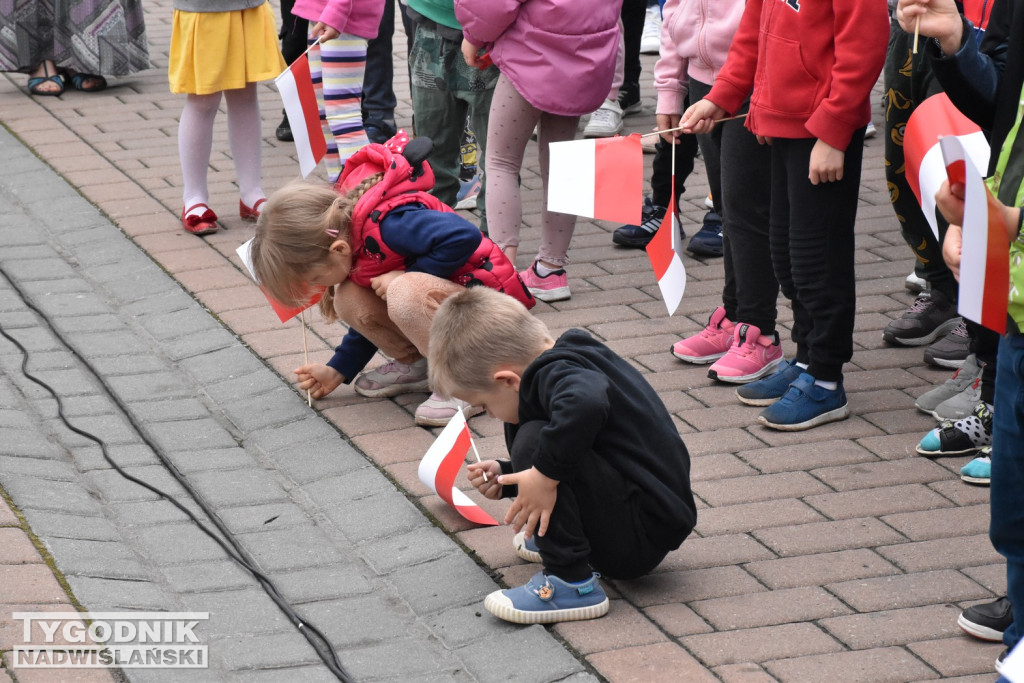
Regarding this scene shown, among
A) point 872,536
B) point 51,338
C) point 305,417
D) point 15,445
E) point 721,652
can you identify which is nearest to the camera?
point 721,652

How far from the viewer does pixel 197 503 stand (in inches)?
136

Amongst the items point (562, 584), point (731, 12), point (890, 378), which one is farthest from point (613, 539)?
point (731, 12)

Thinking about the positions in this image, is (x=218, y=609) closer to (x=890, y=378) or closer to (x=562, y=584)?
(x=562, y=584)

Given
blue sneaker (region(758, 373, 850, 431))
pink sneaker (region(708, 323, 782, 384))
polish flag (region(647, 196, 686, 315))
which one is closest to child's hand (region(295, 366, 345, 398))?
polish flag (region(647, 196, 686, 315))

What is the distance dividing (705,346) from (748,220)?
462 millimetres

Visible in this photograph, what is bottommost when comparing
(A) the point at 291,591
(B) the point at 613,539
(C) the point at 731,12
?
(A) the point at 291,591

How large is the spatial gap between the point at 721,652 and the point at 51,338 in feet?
8.84

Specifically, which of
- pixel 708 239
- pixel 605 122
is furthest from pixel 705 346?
pixel 605 122

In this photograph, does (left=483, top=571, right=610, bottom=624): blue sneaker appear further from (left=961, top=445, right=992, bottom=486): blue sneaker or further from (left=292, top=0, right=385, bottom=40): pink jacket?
(left=292, top=0, right=385, bottom=40): pink jacket

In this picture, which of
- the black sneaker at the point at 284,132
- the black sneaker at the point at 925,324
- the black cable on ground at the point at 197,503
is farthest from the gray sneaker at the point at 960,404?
the black sneaker at the point at 284,132

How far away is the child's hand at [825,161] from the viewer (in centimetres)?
360

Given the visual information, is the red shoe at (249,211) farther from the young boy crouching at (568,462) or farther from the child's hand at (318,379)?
the young boy crouching at (568,462)

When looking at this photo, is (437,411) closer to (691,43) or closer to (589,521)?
(589,521)

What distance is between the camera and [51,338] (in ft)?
14.4
